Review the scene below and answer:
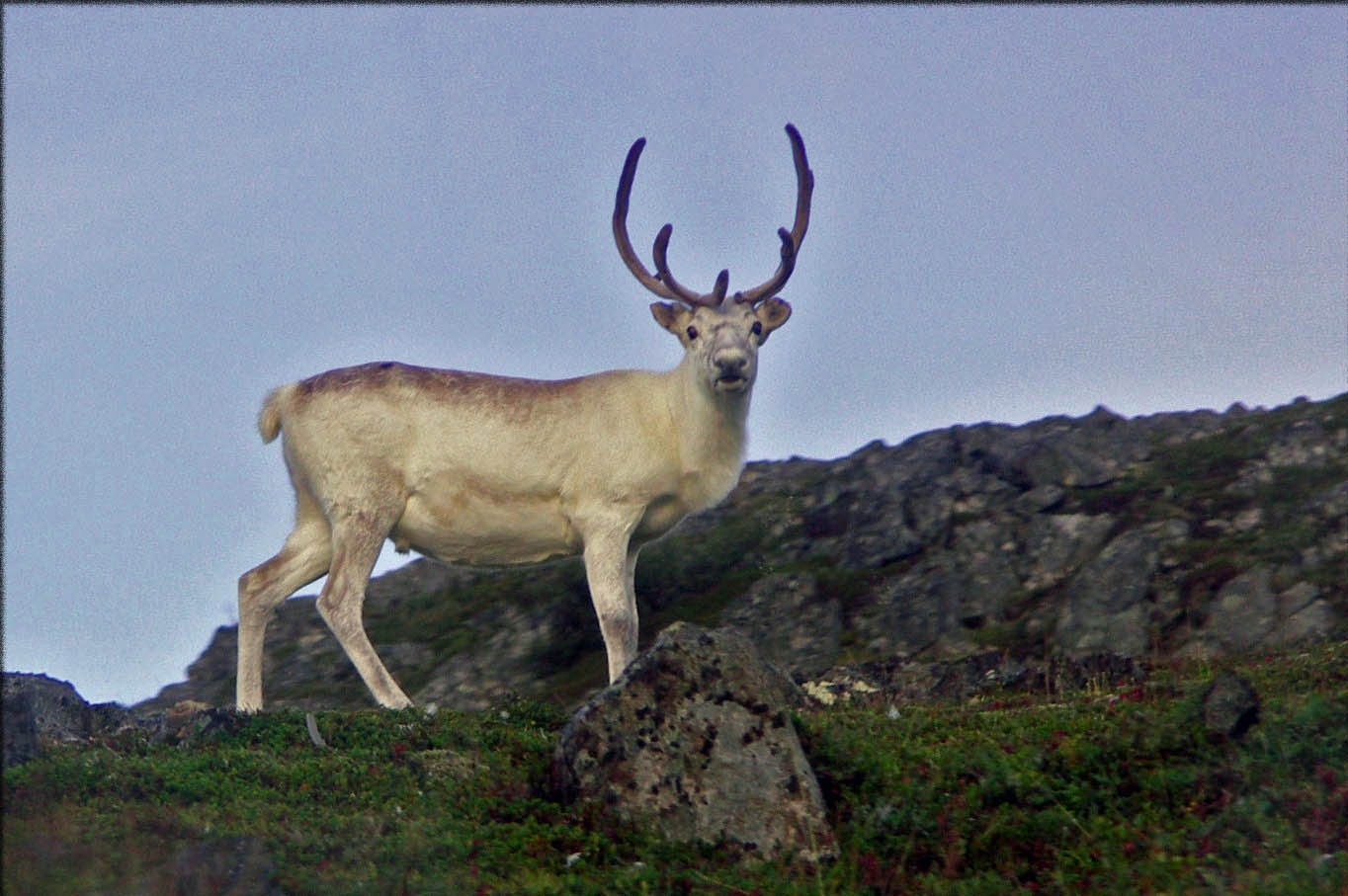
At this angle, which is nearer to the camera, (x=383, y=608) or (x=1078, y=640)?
(x=1078, y=640)

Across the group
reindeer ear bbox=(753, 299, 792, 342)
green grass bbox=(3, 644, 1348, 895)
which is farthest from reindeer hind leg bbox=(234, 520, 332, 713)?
reindeer ear bbox=(753, 299, 792, 342)

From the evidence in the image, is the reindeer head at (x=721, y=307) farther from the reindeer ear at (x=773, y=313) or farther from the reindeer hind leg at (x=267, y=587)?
the reindeer hind leg at (x=267, y=587)

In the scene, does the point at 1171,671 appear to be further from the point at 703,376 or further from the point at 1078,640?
the point at 1078,640

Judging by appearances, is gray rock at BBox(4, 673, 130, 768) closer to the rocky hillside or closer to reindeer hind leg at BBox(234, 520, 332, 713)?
reindeer hind leg at BBox(234, 520, 332, 713)

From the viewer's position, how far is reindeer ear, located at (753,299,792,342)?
45.1ft

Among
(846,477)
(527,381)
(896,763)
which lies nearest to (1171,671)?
(896,763)

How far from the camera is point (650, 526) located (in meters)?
13.4

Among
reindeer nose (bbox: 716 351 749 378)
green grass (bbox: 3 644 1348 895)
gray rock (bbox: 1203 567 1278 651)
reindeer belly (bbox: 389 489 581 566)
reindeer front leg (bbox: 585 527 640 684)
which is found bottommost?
green grass (bbox: 3 644 1348 895)

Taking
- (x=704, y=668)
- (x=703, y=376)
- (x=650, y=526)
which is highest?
(x=703, y=376)

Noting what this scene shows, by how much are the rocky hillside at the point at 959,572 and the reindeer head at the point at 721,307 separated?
692 cm

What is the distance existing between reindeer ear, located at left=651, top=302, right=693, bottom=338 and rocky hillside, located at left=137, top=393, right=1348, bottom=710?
6984 millimetres

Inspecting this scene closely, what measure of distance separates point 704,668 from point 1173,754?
286 cm

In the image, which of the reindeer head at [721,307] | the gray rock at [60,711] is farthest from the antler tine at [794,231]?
the gray rock at [60,711]

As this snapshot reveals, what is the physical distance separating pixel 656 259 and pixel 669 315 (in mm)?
538
